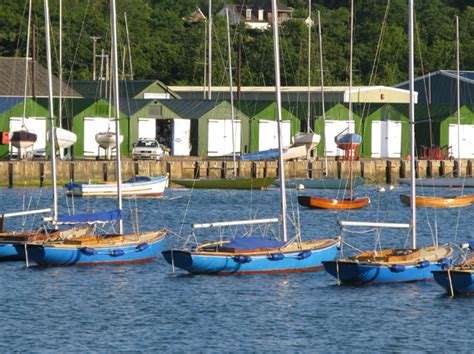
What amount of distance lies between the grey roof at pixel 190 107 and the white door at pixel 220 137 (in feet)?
3.24

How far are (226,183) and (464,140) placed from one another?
86.6 feet

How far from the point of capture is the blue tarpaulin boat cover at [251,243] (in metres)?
44.0

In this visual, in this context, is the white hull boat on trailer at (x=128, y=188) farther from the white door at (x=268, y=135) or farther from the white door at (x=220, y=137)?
the white door at (x=268, y=135)

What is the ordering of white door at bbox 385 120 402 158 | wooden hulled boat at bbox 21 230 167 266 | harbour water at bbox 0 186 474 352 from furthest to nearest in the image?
1. white door at bbox 385 120 402 158
2. wooden hulled boat at bbox 21 230 167 266
3. harbour water at bbox 0 186 474 352

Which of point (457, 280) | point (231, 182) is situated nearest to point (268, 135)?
point (231, 182)

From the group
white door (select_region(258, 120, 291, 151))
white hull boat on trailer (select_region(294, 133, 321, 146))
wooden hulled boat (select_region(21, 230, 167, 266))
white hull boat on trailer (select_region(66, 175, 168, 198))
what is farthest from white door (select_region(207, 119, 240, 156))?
wooden hulled boat (select_region(21, 230, 167, 266))

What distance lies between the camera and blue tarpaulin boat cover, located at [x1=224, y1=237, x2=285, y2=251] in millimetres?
43969

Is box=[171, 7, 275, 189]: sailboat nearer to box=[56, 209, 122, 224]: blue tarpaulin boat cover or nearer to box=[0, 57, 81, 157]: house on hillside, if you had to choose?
box=[0, 57, 81, 157]: house on hillside

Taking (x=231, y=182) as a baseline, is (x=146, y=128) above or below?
above

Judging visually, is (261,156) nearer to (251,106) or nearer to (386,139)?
(251,106)

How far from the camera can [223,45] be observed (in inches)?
5320

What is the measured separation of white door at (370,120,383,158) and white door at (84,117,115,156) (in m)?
19.5

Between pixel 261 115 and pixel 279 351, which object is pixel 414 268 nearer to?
pixel 279 351

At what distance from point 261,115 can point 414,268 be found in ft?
181
